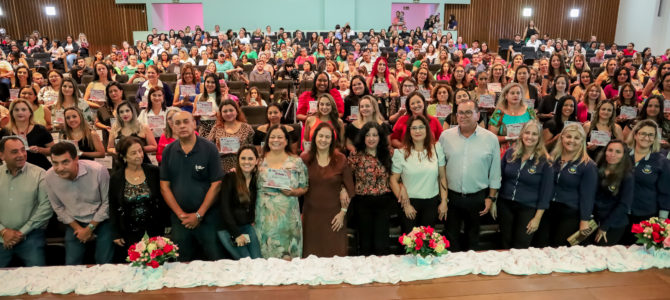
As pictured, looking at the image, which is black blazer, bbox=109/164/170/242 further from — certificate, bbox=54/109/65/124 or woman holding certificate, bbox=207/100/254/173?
certificate, bbox=54/109/65/124

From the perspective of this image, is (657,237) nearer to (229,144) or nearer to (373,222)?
(373,222)

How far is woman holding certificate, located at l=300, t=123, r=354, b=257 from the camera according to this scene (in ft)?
9.83

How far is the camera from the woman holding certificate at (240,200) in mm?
2920

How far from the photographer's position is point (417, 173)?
3098 millimetres

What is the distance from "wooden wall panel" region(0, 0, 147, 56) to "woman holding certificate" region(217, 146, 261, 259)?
17483mm

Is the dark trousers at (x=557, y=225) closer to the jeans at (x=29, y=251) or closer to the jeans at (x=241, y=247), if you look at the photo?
the jeans at (x=241, y=247)

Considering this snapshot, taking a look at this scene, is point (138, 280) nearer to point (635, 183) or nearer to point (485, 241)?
point (485, 241)

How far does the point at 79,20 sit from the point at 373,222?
1890 centimetres

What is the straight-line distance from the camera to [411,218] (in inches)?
125

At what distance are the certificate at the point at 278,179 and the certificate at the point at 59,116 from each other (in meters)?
3.04

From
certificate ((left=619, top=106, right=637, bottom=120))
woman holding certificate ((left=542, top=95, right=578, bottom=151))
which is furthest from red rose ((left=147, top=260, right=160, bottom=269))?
certificate ((left=619, top=106, right=637, bottom=120))

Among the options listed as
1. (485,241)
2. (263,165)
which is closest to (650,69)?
(485,241)

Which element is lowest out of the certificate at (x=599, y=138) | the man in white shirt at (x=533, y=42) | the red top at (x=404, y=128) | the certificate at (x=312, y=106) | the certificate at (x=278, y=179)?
the certificate at (x=278, y=179)

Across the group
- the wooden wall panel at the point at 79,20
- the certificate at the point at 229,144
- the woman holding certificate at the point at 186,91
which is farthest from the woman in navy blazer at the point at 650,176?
the wooden wall panel at the point at 79,20
